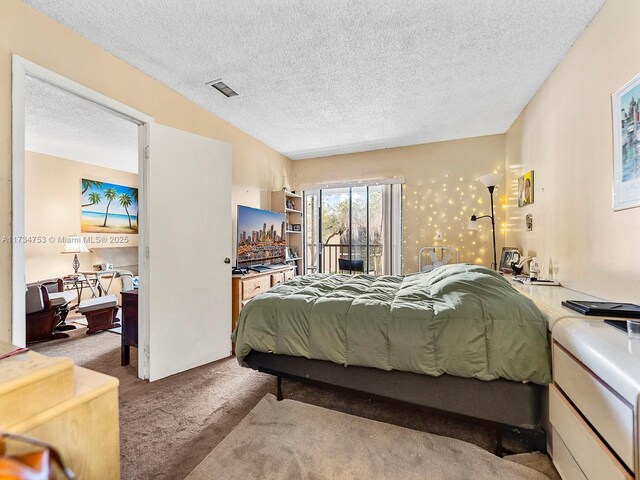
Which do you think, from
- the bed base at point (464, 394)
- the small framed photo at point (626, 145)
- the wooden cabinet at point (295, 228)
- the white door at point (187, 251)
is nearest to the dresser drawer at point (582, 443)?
the bed base at point (464, 394)

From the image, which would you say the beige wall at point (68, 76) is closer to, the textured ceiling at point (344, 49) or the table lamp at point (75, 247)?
the textured ceiling at point (344, 49)

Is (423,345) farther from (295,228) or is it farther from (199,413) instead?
(295,228)

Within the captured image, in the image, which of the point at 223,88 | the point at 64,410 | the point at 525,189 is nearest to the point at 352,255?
the point at 525,189

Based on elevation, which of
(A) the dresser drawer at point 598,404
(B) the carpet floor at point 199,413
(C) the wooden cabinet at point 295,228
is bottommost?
(B) the carpet floor at point 199,413

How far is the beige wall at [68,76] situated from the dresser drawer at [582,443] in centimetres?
288

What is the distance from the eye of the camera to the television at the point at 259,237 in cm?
357

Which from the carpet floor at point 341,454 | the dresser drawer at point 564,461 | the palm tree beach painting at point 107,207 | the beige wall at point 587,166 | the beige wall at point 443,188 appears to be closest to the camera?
the dresser drawer at point 564,461

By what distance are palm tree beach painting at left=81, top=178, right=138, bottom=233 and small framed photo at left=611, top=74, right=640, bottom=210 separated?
6.57 meters

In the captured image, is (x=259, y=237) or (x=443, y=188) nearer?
(x=259, y=237)

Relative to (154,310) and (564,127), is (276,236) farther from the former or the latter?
(564,127)

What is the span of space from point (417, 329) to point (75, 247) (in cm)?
538

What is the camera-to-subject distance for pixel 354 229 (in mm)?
4836

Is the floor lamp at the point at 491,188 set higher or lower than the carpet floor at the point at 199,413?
higher

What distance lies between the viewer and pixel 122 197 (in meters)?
5.37
